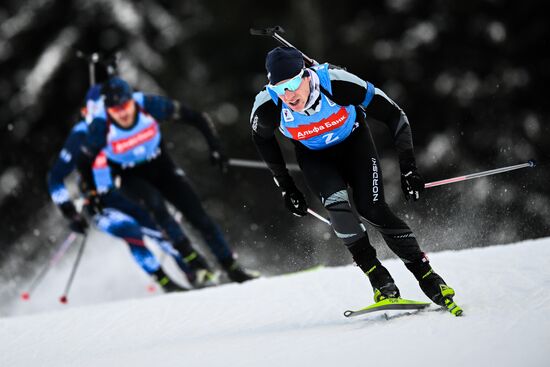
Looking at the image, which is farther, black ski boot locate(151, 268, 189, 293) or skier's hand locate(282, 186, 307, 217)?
black ski boot locate(151, 268, 189, 293)

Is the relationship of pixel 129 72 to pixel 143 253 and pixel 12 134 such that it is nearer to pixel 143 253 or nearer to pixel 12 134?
pixel 12 134

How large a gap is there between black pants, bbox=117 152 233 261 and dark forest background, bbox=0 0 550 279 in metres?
7.27

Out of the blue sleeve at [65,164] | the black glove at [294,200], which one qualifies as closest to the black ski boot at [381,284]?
the black glove at [294,200]

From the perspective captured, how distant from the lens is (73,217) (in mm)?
7105

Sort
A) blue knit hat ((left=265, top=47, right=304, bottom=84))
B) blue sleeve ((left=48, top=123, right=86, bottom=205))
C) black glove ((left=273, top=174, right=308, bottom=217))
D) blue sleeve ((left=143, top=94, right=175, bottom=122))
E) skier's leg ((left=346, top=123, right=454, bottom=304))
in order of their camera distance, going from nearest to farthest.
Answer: blue knit hat ((left=265, top=47, right=304, bottom=84)), skier's leg ((left=346, top=123, right=454, bottom=304)), black glove ((left=273, top=174, right=308, bottom=217)), blue sleeve ((left=143, top=94, right=175, bottom=122)), blue sleeve ((left=48, top=123, right=86, bottom=205))

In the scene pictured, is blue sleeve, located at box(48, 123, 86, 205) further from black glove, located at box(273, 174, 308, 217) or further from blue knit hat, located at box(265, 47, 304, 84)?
blue knit hat, located at box(265, 47, 304, 84)

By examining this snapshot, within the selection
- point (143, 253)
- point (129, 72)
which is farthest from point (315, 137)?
point (129, 72)

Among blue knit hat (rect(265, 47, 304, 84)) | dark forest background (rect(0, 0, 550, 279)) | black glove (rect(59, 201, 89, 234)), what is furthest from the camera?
dark forest background (rect(0, 0, 550, 279))

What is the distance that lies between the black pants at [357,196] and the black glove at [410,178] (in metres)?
0.13

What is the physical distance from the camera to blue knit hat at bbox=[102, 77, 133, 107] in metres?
6.38

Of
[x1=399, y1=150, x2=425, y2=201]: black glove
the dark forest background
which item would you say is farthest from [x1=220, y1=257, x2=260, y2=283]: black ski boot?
the dark forest background

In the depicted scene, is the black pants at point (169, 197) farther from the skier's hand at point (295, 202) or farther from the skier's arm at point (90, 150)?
the skier's hand at point (295, 202)

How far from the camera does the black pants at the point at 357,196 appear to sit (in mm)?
3900

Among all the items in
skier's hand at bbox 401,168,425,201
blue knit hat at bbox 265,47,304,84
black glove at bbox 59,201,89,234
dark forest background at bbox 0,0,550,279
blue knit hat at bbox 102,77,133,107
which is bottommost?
dark forest background at bbox 0,0,550,279
